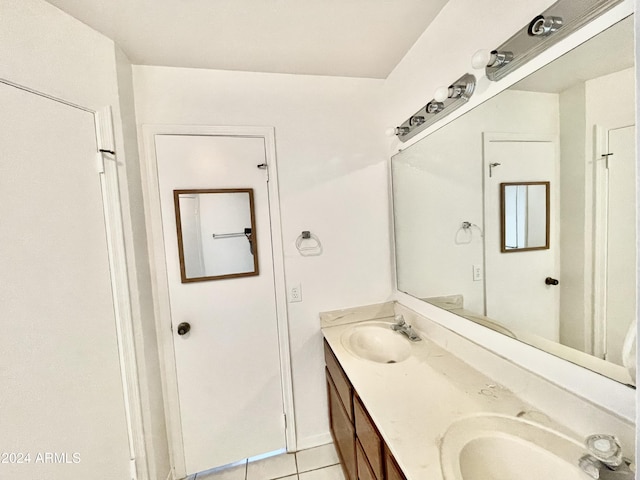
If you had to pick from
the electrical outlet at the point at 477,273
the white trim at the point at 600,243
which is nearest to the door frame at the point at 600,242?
the white trim at the point at 600,243

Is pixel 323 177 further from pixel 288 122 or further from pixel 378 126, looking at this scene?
pixel 378 126

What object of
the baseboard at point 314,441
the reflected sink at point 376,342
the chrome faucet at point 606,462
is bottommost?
the baseboard at point 314,441

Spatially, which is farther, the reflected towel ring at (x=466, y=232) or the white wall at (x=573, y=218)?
the reflected towel ring at (x=466, y=232)

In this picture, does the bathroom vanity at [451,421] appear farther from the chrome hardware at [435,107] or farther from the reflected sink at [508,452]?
the chrome hardware at [435,107]

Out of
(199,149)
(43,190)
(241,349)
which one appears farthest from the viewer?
(241,349)

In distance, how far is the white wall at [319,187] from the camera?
1574 millimetres

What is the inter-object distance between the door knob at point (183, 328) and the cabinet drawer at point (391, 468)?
4.11 ft

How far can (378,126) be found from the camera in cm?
174

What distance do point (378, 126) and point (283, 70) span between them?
724 millimetres

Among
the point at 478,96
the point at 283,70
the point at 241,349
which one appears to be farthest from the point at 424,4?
the point at 241,349

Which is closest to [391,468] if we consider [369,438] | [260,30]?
[369,438]

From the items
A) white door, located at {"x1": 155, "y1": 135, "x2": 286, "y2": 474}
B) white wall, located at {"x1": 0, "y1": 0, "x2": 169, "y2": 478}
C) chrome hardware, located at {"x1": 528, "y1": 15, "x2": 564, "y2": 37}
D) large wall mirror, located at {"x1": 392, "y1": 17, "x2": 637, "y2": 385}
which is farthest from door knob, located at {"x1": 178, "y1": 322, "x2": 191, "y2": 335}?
chrome hardware, located at {"x1": 528, "y1": 15, "x2": 564, "y2": 37}

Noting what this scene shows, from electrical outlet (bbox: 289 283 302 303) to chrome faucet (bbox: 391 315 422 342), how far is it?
25.2 inches

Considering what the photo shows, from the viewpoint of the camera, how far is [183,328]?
150cm
